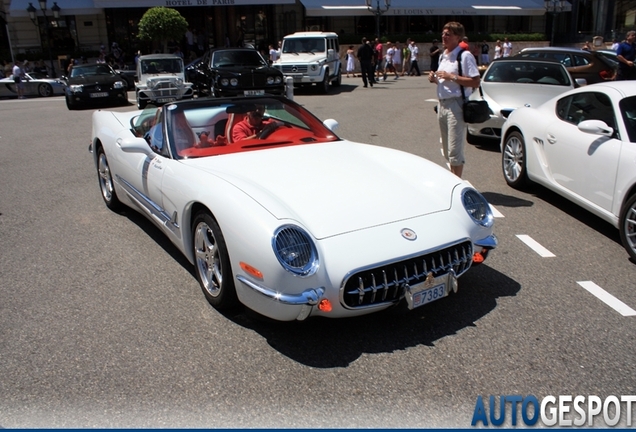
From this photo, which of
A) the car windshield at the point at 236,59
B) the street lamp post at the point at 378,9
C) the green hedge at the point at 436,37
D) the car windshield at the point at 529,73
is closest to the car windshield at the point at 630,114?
the car windshield at the point at 529,73

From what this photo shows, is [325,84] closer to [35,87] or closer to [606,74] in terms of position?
[606,74]

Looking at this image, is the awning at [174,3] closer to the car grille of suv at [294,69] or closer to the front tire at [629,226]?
the car grille of suv at [294,69]

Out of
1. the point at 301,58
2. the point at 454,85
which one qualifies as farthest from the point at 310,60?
the point at 454,85

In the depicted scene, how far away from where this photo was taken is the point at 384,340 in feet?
11.7

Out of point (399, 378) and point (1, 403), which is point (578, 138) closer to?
point (399, 378)

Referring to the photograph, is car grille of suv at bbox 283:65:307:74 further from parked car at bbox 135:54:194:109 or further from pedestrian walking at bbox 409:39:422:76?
pedestrian walking at bbox 409:39:422:76

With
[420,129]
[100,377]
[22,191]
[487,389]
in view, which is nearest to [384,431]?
[487,389]

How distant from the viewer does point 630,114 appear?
5211mm

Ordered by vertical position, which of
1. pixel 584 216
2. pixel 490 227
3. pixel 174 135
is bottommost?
pixel 584 216

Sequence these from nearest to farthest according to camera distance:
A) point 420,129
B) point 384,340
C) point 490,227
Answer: point 384,340
point 490,227
point 420,129

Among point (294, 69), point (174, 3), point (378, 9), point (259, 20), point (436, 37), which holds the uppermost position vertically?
point (174, 3)

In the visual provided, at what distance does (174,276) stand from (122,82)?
47.7ft

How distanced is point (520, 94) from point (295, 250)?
7.58m

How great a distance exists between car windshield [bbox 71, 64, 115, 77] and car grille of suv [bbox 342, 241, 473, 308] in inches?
665
